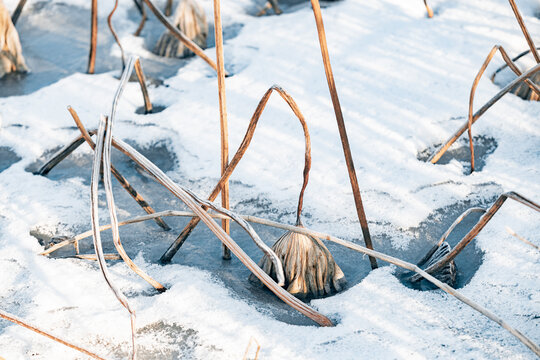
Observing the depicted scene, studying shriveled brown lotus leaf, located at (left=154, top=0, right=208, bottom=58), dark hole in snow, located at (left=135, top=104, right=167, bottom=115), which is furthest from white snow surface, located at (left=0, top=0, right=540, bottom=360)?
shriveled brown lotus leaf, located at (left=154, top=0, right=208, bottom=58)

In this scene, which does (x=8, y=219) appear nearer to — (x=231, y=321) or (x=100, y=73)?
(x=231, y=321)

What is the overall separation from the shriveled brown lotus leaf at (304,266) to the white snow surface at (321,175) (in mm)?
36

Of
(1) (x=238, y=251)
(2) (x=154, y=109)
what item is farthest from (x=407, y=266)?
(2) (x=154, y=109)

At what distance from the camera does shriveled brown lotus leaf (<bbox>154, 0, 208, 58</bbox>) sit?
202 centimetres

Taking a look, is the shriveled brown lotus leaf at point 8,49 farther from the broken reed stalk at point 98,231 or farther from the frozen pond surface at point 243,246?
the broken reed stalk at point 98,231

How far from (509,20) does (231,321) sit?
151 centimetres

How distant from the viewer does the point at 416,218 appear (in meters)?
1.25

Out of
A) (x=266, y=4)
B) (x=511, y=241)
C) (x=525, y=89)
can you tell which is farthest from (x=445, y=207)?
(x=266, y=4)

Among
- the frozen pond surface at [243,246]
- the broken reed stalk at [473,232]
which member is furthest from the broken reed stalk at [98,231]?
the broken reed stalk at [473,232]

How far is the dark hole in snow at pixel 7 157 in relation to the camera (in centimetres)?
150

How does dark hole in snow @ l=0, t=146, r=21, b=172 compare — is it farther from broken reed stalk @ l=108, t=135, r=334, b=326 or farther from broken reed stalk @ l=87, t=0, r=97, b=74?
broken reed stalk @ l=108, t=135, r=334, b=326

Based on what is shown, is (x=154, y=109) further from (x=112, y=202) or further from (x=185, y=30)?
(x=112, y=202)

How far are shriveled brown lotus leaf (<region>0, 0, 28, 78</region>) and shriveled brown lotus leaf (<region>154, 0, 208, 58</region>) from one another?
0.46 meters

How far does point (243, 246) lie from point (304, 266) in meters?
0.22
